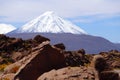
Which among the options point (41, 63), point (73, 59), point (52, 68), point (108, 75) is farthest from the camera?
point (73, 59)

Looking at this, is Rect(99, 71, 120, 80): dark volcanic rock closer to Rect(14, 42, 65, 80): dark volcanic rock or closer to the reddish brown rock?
the reddish brown rock

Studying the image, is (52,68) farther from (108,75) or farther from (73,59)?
(73,59)

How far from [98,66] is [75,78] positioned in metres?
1.65

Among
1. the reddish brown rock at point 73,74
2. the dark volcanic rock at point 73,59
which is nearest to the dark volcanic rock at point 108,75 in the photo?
the reddish brown rock at point 73,74

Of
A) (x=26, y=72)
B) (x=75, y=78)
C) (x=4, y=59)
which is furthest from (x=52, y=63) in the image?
(x=4, y=59)

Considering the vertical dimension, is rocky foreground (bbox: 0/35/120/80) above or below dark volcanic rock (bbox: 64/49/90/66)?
above

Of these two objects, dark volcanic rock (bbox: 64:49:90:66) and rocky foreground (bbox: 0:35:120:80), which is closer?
rocky foreground (bbox: 0:35:120:80)

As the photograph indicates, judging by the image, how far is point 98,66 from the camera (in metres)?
24.1

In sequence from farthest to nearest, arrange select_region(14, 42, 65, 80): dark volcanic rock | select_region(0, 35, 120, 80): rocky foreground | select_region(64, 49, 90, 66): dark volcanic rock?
select_region(64, 49, 90, 66): dark volcanic rock
select_region(14, 42, 65, 80): dark volcanic rock
select_region(0, 35, 120, 80): rocky foreground

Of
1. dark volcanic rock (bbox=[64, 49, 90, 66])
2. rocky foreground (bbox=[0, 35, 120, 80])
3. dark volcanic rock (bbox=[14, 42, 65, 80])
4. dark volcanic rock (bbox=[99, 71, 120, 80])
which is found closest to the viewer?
dark volcanic rock (bbox=[99, 71, 120, 80])

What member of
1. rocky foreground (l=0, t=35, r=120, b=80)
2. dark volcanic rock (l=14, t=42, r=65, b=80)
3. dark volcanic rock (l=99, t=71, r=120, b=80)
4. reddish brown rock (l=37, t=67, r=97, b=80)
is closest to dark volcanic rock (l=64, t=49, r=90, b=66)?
rocky foreground (l=0, t=35, r=120, b=80)

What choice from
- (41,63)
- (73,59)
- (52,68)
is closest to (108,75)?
(41,63)

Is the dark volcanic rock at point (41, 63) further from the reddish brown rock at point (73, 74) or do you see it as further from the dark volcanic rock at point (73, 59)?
the dark volcanic rock at point (73, 59)

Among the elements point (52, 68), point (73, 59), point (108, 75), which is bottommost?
point (73, 59)
